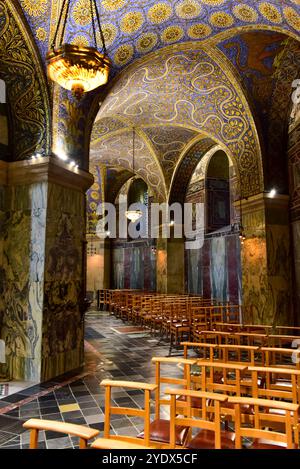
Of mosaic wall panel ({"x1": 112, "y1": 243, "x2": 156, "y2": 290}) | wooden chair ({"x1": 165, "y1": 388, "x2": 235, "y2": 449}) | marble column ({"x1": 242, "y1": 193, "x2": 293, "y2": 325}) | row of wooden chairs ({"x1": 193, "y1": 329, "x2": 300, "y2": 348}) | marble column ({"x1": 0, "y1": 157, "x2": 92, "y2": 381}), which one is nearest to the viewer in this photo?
wooden chair ({"x1": 165, "y1": 388, "x2": 235, "y2": 449})

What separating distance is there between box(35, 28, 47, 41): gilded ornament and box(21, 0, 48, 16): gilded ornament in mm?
247

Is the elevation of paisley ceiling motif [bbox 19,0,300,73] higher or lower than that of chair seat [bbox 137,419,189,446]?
higher

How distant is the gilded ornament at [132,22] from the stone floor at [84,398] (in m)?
6.21

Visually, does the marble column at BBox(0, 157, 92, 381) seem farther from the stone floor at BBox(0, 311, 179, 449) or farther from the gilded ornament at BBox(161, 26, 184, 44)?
the gilded ornament at BBox(161, 26, 184, 44)

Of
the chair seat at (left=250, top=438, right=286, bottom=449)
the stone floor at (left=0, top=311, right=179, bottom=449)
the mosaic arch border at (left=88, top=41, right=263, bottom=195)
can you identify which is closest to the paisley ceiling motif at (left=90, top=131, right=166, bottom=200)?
the mosaic arch border at (left=88, top=41, right=263, bottom=195)

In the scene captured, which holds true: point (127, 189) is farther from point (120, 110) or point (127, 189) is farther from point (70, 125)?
point (70, 125)

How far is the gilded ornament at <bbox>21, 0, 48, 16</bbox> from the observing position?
5799 mm

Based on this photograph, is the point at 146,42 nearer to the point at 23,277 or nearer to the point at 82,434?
the point at 23,277

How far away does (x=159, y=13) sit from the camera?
643 centimetres

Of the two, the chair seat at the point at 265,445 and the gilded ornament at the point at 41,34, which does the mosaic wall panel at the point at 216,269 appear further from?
the chair seat at the point at 265,445

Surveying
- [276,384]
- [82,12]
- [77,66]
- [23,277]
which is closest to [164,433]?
[276,384]

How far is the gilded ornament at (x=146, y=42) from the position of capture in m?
6.86

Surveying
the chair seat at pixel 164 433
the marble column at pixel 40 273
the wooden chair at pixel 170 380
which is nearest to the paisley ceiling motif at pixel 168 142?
the marble column at pixel 40 273

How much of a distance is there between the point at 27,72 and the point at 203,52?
3780 mm
